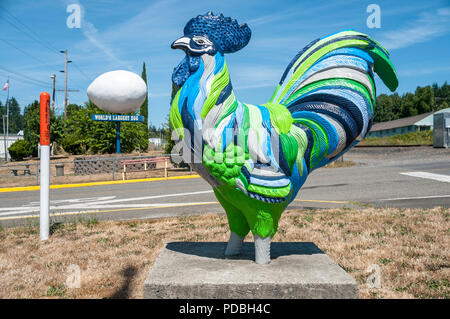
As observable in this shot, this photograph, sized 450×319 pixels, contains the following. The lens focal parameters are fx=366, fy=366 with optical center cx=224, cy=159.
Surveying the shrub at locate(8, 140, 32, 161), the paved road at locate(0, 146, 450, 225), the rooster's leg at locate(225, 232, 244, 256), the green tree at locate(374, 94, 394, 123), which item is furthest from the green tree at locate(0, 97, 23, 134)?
the rooster's leg at locate(225, 232, 244, 256)

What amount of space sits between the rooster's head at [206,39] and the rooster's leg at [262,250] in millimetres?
1600

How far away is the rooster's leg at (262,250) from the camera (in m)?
3.42

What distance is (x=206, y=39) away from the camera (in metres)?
3.04

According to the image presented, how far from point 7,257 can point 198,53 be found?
435 cm

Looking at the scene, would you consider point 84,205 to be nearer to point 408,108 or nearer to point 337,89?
point 337,89

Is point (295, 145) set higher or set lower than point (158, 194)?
higher

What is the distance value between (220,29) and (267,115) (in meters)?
0.84

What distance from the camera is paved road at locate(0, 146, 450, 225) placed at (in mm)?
8664

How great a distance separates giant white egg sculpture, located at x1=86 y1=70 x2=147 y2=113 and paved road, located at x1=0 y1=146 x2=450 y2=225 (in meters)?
4.97

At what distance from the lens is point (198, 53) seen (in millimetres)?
3004

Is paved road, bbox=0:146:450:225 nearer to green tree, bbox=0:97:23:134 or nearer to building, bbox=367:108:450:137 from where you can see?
building, bbox=367:108:450:137

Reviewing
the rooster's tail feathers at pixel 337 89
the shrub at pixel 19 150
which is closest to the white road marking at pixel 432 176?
the rooster's tail feathers at pixel 337 89
